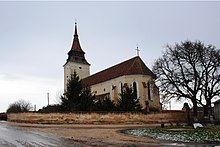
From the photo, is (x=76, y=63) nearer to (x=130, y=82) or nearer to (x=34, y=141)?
(x=130, y=82)

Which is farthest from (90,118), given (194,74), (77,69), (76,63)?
(76,63)

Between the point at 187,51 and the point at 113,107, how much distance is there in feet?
40.2

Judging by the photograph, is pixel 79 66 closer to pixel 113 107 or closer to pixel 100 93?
pixel 100 93

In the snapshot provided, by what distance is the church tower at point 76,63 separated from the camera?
6688cm

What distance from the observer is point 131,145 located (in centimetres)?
1212

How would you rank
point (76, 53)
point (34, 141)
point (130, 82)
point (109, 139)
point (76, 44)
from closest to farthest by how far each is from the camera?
point (34, 141)
point (109, 139)
point (130, 82)
point (76, 53)
point (76, 44)

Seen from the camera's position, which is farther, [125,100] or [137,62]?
[137,62]

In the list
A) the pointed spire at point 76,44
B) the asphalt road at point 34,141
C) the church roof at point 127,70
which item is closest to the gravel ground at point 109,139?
the asphalt road at point 34,141

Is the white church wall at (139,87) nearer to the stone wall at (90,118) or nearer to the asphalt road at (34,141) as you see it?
the stone wall at (90,118)

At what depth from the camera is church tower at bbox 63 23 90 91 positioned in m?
66.9

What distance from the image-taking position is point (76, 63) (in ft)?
221

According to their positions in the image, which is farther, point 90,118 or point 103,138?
point 90,118

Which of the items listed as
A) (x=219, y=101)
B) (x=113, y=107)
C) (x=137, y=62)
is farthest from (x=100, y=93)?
(x=219, y=101)

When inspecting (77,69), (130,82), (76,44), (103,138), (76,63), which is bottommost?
(103,138)
